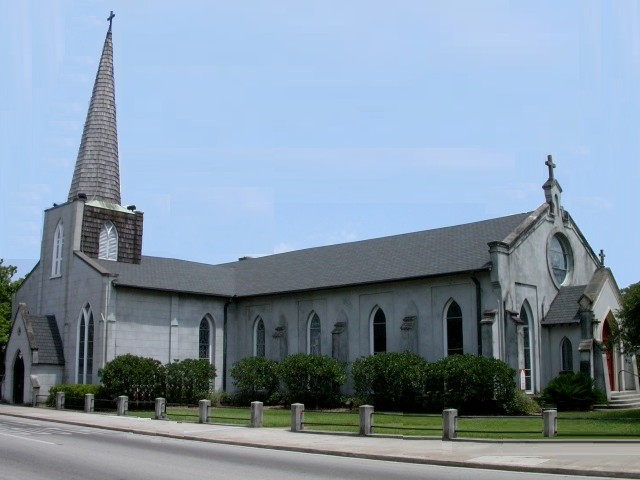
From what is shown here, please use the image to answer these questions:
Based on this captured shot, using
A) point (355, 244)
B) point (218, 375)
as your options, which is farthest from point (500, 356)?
point (218, 375)

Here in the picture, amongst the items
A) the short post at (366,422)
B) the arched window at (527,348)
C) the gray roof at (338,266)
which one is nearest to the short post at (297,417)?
the short post at (366,422)

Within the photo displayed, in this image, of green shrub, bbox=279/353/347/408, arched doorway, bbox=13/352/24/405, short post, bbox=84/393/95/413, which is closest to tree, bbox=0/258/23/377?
arched doorway, bbox=13/352/24/405

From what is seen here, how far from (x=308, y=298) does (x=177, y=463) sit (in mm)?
→ 24289

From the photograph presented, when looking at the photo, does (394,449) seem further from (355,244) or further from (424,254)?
(355,244)

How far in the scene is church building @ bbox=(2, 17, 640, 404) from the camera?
1320 inches

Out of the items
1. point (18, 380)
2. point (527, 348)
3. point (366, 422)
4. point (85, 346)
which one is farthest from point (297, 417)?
point (18, 380)

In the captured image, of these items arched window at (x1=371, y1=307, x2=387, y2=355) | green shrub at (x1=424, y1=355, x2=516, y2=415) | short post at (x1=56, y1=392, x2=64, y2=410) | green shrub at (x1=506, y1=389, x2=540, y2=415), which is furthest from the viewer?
arched window at (x1=371, y1=307, x2=387, y2=355)

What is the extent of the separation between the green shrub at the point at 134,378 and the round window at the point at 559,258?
65.6ft

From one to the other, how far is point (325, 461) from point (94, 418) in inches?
610

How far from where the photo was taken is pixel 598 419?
25.2 meters

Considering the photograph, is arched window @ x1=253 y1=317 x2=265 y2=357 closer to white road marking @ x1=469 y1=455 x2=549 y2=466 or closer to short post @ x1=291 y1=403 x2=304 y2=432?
short post @ x1=291 y1=403 x2=304 y2=432

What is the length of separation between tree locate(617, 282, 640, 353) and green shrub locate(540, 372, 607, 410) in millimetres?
3590

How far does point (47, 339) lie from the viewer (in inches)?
1556

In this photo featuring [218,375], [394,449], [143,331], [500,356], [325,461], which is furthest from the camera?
[218,375]
